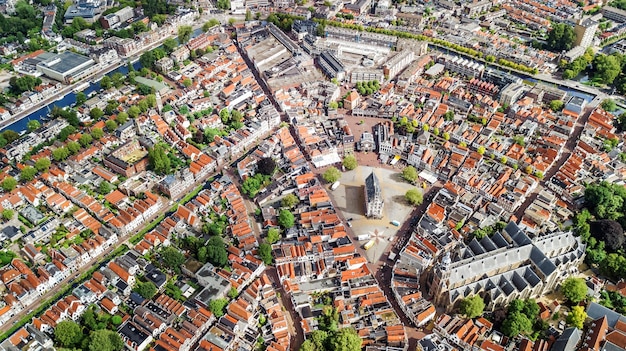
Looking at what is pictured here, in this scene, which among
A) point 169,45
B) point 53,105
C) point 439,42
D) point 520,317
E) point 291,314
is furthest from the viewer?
point 439,42

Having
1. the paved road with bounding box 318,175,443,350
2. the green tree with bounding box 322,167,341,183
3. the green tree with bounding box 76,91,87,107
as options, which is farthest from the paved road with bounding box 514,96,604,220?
the green tree with bounding box 76,91,87,107

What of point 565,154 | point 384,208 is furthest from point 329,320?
point 565,154

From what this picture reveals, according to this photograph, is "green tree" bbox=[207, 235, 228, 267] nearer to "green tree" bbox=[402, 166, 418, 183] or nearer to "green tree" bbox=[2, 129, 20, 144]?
"green tree" bbox=[402, 166, 418, 183]

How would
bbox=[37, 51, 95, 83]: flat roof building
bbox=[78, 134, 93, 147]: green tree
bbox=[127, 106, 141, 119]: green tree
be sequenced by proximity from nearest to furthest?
bbox=[78, 134, 93, 147]: green tree, bbox=[127, 106, 141, 119]: green tree, bbox=[37, 51, 95, 83]: flat roof building

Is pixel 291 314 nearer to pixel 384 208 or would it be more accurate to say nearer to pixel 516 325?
pixel 384 208

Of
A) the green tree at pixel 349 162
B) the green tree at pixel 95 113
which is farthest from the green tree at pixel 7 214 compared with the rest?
the green tree at pixel 349 162

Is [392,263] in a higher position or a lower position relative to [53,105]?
lower

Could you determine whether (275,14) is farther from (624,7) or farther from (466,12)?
(624,7)
